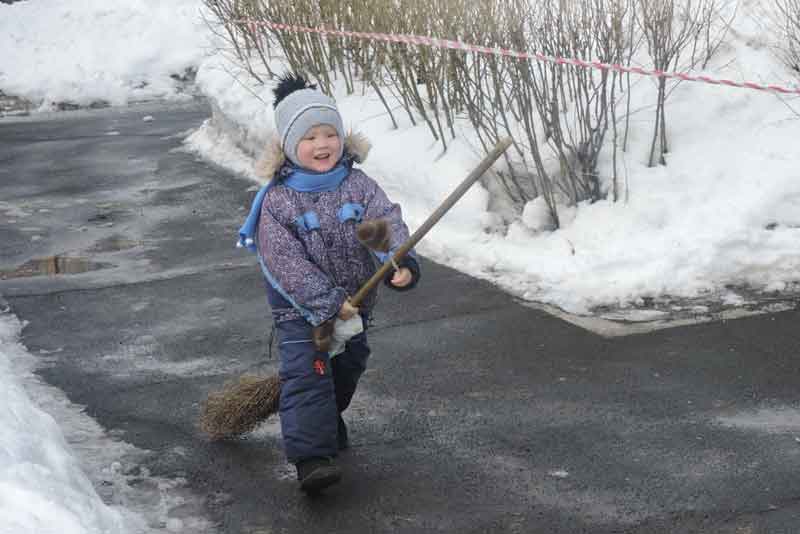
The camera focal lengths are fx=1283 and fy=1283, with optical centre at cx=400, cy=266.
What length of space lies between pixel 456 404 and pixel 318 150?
53.1 inches

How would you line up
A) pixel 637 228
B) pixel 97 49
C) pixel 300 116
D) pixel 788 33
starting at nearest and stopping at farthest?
1. pixel 300 116
2. pixel 637 228
3. pixel 788 33
4. pixel 97 49

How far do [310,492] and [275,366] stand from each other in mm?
1616

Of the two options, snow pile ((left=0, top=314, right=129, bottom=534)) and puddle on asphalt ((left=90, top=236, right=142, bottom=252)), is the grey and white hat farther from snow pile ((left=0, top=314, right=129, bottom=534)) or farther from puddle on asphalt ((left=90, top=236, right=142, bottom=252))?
puddle on asphalt ((left=90, top=236, right=142, bottom=252))

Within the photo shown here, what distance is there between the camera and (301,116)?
463 cm

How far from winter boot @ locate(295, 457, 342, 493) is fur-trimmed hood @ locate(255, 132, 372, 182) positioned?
1.04m

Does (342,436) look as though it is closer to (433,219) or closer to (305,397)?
(305,397)

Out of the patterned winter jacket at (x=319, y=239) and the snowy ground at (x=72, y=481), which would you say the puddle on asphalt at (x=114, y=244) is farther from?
the patterned winter jacket at (x=319, y=239)

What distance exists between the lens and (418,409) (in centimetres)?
536

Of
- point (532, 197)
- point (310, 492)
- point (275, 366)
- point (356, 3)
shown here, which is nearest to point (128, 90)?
point (356, 3)

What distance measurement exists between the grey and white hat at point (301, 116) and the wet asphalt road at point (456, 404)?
1220 millimetres

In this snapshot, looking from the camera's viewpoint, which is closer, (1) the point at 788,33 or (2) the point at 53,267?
(1) the point at 788,33

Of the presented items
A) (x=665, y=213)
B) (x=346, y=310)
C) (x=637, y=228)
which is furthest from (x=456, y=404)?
(x=665, y=213)

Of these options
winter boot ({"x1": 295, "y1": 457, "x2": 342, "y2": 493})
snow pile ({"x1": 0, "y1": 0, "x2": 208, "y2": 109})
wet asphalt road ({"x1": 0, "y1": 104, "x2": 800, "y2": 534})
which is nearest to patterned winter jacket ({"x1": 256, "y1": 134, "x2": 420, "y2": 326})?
winter boot ({"x1": 295, "y1": 457, "x2": 342, "y2": 493})

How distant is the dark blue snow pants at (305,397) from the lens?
4578 millimetres
